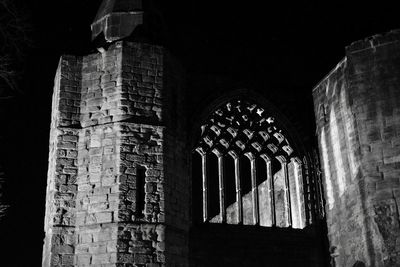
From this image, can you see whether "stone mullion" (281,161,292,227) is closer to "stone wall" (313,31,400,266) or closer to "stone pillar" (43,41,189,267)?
"stone wall" (313,31,400,266)

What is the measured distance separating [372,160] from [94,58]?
4669 mm

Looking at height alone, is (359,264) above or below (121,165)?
below

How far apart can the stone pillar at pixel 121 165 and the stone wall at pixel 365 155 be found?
101 inches

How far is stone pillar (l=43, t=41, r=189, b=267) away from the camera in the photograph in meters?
8.27

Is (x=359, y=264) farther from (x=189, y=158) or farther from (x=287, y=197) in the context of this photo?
(x=189, y=158)

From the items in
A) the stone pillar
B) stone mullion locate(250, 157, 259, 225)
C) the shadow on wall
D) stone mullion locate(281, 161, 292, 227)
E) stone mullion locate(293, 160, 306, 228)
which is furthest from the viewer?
stone mullion locate(293, 160, 306, 228)

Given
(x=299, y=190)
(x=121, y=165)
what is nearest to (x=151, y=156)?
(x=121, y=165)

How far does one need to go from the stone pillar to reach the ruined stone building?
2cm

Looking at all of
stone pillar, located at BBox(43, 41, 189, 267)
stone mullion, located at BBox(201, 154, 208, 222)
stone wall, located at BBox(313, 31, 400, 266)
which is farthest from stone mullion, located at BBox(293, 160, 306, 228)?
stone pillar, located at BBox(43, 41, 189, 267)

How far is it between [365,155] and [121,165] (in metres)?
3.63

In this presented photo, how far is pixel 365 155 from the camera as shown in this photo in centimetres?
877

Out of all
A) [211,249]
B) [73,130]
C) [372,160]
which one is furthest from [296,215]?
[73,130]

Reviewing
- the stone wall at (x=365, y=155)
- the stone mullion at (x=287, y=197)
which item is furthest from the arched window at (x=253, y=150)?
the stone wall at (x=365, y=155)

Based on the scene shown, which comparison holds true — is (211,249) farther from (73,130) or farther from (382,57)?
(382,57)
